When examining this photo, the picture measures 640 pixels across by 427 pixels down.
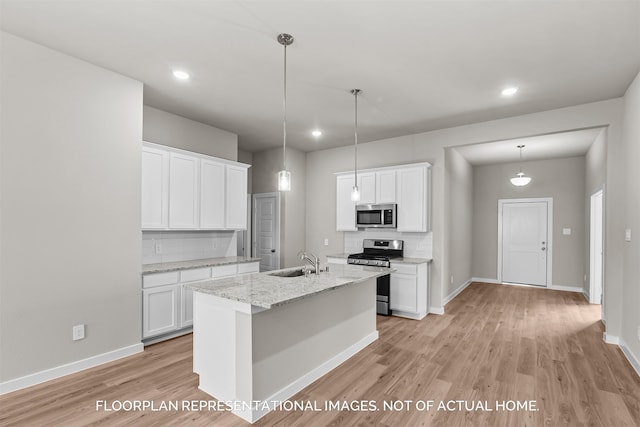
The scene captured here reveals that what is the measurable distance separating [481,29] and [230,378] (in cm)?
323

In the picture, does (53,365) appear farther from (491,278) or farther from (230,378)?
(491,278)

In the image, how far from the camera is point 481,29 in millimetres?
2479

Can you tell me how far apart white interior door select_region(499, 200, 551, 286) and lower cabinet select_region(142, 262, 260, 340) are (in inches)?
262

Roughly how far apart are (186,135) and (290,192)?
230 cm

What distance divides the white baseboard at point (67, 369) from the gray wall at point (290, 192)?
3155 millimetres

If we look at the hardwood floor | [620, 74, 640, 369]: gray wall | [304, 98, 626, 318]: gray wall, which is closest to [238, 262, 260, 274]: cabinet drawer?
the hardwood floor

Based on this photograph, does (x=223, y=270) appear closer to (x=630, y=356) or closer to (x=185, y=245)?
(x=185, y=245)

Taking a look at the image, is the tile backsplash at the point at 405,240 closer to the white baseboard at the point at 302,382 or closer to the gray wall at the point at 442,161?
the gray wall at the point at 442,161

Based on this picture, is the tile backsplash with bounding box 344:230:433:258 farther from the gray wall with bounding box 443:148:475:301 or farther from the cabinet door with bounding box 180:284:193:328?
the cabinet door with bounding box 180:284:193:328

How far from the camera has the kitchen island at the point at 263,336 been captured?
2324mm

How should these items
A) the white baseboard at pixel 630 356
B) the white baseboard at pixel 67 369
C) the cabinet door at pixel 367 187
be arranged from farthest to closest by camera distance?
the cabinet door at pixel 367 187, the white baseboard at pixel 630 356, the white baseboard at pixel 67 369

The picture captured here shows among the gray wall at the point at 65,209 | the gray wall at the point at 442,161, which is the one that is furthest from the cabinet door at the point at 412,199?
the gray wall at the point at 65,209

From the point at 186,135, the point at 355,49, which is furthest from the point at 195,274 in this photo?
the point at 355,49

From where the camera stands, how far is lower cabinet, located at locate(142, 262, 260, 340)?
11.7 feet
